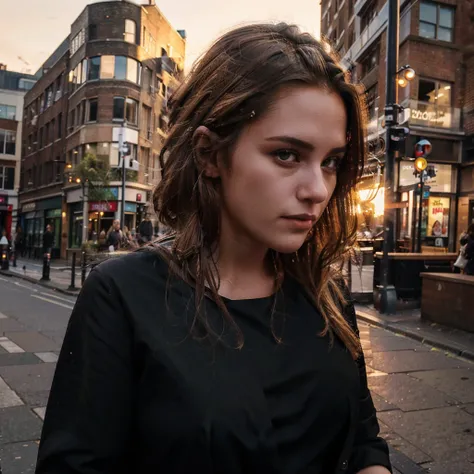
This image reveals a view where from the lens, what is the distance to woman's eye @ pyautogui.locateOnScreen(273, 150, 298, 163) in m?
→ 1.10

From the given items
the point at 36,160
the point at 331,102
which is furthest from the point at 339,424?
the point at 36,160

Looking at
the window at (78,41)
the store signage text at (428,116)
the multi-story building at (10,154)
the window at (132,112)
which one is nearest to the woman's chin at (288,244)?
the store signage text at (428,116)

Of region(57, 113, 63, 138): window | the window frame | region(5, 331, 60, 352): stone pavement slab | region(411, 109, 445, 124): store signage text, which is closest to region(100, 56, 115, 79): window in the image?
region(57, 113, 63, 138): window

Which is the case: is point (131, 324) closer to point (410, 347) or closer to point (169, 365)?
point (169, 365)

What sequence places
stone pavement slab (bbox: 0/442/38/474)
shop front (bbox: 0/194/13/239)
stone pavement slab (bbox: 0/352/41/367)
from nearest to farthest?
stone pavement slab (bbox: 0/442/38/474), stone pavement slab (bbox: 0/352/41/367), shop front (bbox: 0/194/13/239)

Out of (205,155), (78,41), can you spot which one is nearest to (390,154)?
(205,155)

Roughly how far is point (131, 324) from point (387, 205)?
29.4 ft

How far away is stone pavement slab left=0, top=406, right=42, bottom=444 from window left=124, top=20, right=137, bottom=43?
103ft

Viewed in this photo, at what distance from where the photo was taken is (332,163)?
122cm

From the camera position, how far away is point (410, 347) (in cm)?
677

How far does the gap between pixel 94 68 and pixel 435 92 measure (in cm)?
2198

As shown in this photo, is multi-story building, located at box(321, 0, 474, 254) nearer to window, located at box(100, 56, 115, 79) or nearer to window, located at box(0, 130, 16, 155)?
window, located at box(100, 56, 115, 79)

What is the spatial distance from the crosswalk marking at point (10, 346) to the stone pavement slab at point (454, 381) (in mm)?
4883

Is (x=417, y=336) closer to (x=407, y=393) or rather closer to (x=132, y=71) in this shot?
(x=407, y=393)
